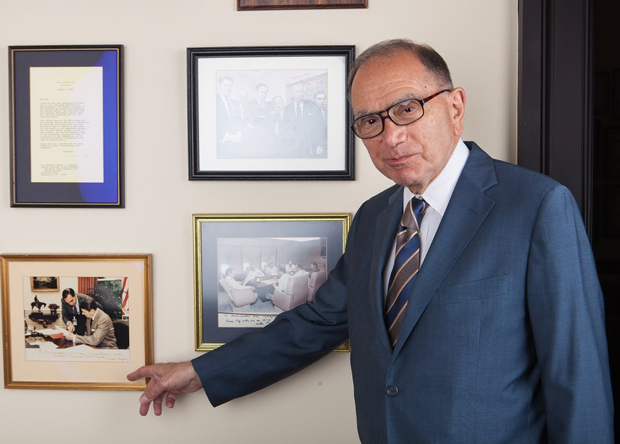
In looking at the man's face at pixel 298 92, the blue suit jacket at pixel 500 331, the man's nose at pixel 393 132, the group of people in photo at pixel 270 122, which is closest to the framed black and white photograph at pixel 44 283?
the group of people in photo at pixel 270 122

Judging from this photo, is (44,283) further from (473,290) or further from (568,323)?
(568,323)

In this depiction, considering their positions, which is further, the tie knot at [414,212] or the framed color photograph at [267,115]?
the framed color photograph at [267,115]

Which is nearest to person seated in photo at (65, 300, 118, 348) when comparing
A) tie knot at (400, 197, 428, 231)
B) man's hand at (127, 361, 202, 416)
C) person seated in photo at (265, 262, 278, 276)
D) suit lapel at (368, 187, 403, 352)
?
man's hand at (127, 361, 202, 416)

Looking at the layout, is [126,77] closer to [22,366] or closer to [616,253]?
[22,366]

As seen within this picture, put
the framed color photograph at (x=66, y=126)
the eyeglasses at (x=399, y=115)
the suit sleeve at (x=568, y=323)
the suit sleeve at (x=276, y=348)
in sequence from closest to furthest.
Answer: the suit sleeve at (x=568, y=323)
the eyeglasses at (x=399, y=115)
the suit sleeve at (x=276, y=348)
the framed color photograph at (x=66, y=126)

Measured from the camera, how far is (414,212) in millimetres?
1257

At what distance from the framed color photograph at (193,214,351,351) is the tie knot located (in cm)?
34

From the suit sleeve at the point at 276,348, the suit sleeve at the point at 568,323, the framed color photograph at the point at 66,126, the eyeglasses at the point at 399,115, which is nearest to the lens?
the suit sleeve at the point at 568,323

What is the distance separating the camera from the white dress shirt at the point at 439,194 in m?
1.22

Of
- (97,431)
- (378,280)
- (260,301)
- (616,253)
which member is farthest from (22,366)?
(616,253)

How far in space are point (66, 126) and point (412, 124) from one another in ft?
3.34

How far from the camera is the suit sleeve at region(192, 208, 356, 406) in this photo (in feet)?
4.93

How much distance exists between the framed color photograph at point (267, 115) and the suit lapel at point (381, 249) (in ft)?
0.79

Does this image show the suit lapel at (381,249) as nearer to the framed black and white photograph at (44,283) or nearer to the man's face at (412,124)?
the man's face at (412,124)
